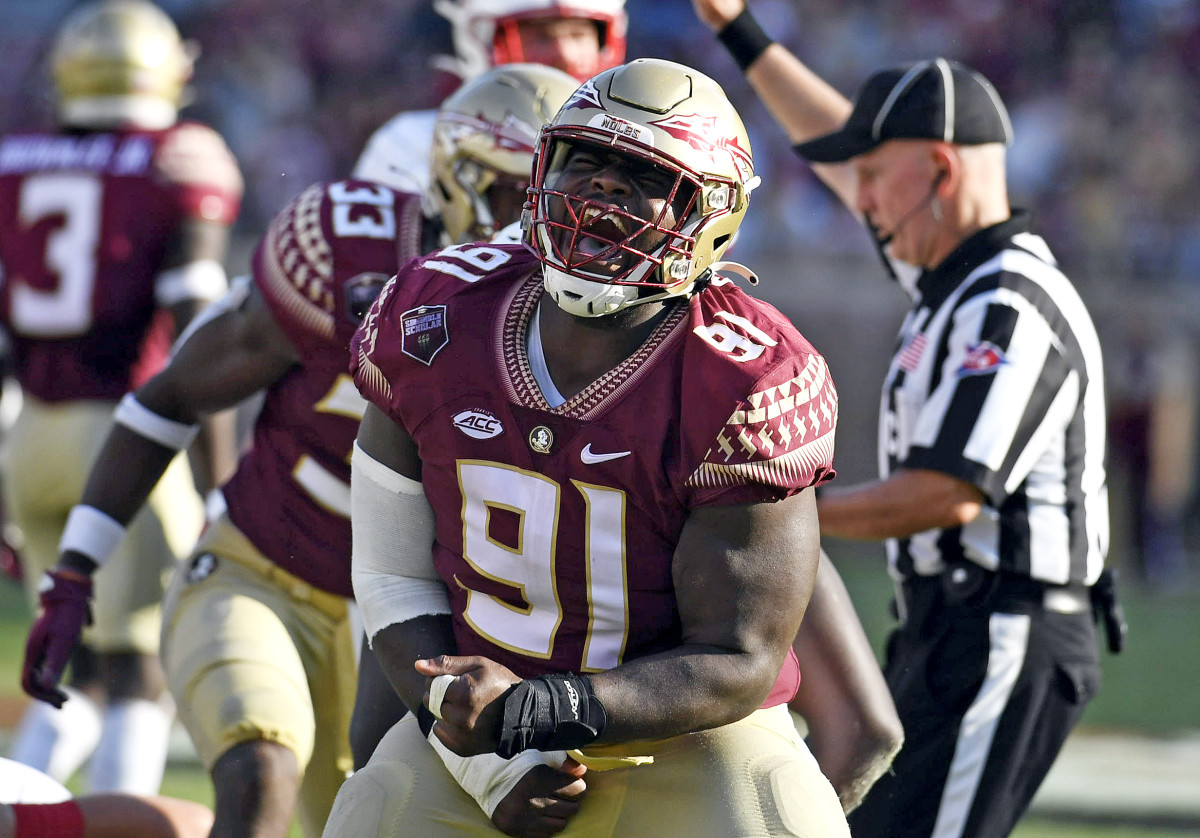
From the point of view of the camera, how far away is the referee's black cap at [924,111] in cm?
362

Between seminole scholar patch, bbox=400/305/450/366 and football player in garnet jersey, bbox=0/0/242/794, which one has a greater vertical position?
seminole scholar patch, bbox=400/305/450/366

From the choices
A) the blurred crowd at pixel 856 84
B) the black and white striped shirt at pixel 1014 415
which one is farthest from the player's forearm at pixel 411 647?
the blurred crowd at pixel 856 84

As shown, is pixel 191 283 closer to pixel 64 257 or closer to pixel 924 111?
pixel 64 257

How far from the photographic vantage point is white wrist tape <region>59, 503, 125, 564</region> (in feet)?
11.0

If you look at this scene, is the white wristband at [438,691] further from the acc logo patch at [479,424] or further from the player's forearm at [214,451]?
the player's forearm at [214,451]

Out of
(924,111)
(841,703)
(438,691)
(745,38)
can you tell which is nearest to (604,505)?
(438,691)

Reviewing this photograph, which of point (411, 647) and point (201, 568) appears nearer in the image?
point (411, 647)

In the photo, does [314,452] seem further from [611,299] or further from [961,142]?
[961,142]

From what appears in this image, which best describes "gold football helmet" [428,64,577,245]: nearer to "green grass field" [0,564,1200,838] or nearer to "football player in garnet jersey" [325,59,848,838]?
"football player in garnet jersey" [325,59,848,838]

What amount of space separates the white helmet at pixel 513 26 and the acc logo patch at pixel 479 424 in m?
2.15

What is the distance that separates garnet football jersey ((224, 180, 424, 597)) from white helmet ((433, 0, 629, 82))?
1254mm

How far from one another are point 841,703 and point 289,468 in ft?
4.11

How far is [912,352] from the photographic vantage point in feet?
11.7

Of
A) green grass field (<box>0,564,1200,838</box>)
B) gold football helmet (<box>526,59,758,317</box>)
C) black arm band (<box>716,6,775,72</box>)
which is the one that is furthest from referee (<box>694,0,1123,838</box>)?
green grass field (<box>0,564,1200,838</box>)
